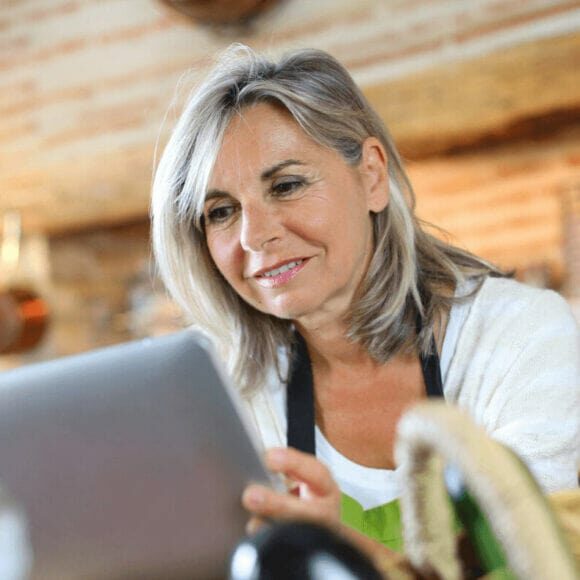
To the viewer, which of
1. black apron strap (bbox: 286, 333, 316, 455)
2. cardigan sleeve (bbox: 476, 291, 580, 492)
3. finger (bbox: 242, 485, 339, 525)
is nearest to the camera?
finger (bbox: 242, 485, 339, 525)

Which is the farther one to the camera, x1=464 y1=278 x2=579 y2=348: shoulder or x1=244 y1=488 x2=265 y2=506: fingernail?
x1=464 y1=278 x2=579 y2=348: shoulder

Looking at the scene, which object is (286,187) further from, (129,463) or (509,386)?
(129,463)

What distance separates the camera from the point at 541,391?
4.15 ft

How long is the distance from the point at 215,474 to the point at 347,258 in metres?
0.73

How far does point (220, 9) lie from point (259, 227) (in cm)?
218

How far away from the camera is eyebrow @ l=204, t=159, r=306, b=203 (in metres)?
1.35

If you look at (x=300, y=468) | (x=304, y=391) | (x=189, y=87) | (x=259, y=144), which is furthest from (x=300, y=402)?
(x=189, y=87)

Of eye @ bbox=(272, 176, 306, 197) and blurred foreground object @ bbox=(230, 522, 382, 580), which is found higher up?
eye @ bbox=(272, 176, 306, 197)

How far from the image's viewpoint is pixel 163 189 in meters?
1.49

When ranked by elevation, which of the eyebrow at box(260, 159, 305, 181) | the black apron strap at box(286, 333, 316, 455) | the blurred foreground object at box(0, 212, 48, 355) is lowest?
the blurred foreground object at box(0, 212, 48, 355)

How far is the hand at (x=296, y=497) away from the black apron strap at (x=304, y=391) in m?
0.64

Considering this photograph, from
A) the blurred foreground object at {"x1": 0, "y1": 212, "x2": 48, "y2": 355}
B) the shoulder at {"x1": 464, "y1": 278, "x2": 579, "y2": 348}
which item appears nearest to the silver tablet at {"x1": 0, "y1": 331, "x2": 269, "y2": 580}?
the shoulder at {"x1": 464, "y1": 278, "x2": 579, "y2": 348}

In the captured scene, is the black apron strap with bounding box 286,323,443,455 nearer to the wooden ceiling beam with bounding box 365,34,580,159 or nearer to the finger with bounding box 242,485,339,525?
the finger with bounding box 242,485,339,525

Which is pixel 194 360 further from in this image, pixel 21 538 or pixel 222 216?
pixel 222 216
